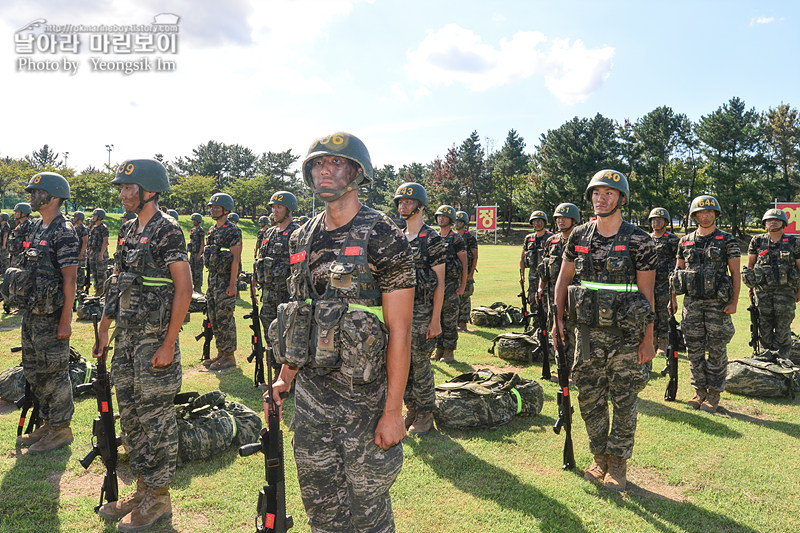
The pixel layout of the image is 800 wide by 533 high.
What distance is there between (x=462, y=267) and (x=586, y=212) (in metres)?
42.4

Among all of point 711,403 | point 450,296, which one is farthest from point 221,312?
point 711,403

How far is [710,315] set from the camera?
6707 millimetres

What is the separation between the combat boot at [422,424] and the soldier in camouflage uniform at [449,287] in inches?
118

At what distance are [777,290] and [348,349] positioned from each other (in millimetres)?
9360

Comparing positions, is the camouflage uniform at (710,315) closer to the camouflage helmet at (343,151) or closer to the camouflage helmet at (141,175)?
the camouflage helmet at (343,151)

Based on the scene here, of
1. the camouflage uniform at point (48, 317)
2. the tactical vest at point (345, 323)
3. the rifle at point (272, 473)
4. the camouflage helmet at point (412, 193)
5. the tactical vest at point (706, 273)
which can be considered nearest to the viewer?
the tactical vest at point (345, 323)

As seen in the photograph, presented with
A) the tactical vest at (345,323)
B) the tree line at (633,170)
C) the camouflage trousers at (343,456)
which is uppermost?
the tree line at (633,170)

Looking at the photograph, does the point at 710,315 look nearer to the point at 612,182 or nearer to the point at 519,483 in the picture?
the point at 612,182

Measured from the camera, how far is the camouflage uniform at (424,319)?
18.1ft

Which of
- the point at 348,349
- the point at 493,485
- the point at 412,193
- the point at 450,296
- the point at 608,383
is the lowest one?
the point at 493,485

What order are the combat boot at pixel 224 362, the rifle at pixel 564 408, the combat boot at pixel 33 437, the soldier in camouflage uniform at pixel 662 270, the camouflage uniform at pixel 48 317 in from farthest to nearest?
1. the soldier in camouflage uniform at pixel 662 270
2. the combat boot at pixel 224 362
3. the combat boot at pixel 33 437
4. the camouflage uniform at pixel 48 317
5. the rifle at pixel 564 408

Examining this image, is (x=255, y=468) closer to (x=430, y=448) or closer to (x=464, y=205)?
(x=430, y=448)

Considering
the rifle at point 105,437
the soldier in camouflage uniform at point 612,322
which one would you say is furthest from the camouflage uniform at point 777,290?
the rifle at point 105,437

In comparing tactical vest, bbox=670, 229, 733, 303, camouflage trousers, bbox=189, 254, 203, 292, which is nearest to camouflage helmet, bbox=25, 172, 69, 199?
camouflage trousers, bbox=189, 254, 203, 292
